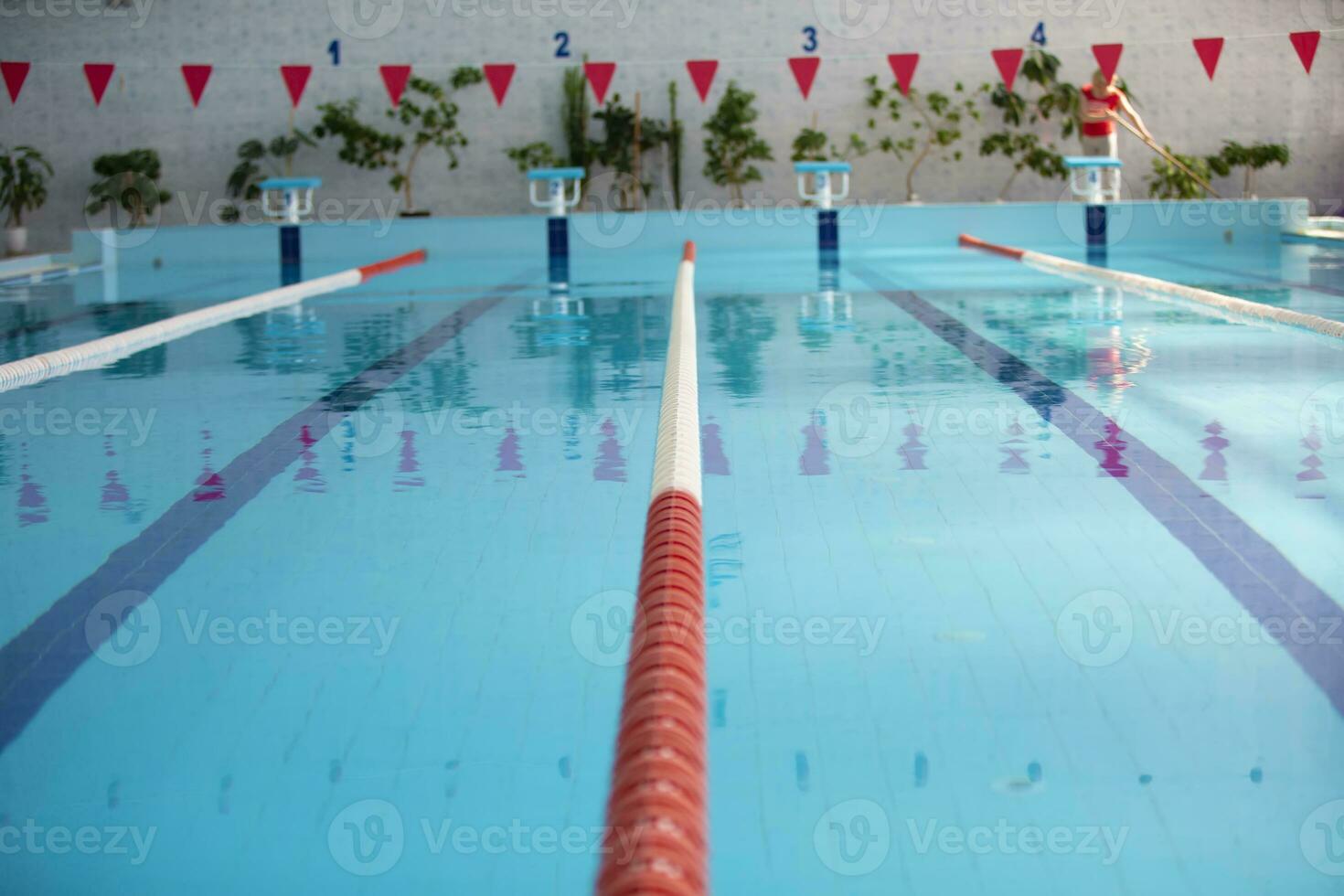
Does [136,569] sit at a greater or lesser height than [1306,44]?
lesser

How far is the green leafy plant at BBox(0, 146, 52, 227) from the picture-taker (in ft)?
39.4

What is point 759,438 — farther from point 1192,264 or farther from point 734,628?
point 1192,264

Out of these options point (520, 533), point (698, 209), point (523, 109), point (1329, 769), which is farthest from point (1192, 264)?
point (1329, 769)

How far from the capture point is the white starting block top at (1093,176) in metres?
11.3

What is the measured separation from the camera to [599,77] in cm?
1248

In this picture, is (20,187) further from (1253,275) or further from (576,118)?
(1253,275)

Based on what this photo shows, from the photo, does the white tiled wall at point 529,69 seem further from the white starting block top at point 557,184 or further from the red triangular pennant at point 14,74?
the red triangular pennant at point 14,74

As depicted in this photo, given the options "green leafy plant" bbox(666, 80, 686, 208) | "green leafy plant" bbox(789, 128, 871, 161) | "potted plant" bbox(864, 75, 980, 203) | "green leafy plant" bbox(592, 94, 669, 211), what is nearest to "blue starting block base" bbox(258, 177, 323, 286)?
"green leafy plant" bbox(592, 94, 669, 211)

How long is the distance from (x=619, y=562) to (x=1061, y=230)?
33.8 ft

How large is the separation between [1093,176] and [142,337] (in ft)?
26.2

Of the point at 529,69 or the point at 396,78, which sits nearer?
the point at 396,78

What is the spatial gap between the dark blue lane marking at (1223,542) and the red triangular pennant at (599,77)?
8.34 metres

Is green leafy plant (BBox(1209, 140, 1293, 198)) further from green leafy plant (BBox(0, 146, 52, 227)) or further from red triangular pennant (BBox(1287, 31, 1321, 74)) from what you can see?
green leafy plant (BBox(0, 146, 52, 227))

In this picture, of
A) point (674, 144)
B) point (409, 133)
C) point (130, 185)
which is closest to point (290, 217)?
point (409, 133)
